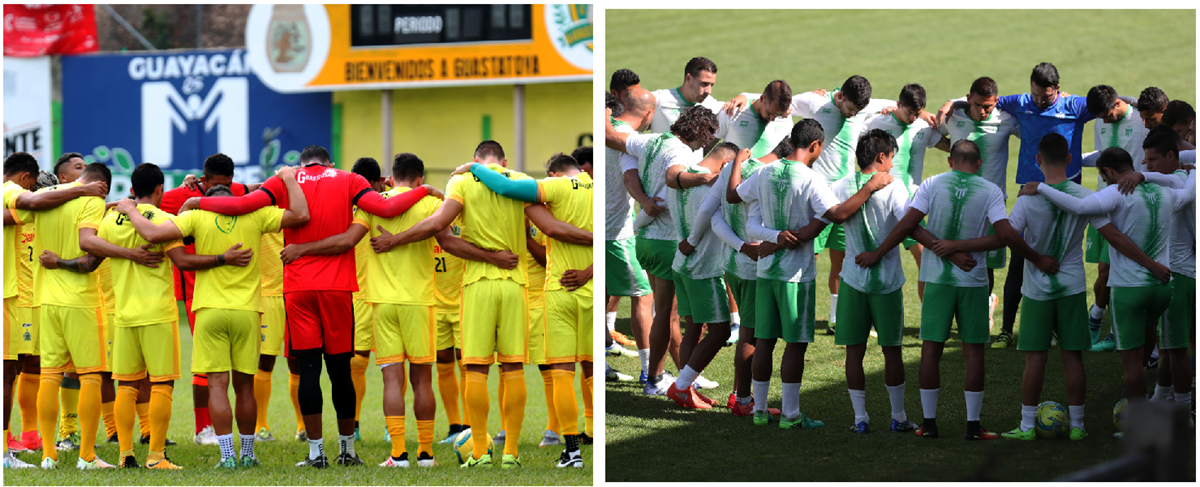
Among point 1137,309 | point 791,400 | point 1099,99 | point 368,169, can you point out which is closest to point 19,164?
point 368,169

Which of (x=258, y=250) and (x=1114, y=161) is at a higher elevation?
(x=1114, y=161)

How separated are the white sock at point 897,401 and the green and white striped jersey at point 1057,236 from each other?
798 mm

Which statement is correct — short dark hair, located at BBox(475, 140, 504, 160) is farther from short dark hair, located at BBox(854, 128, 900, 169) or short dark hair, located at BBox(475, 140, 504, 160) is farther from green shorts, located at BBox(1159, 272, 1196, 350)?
green shorts, located at BBox(1159, 272, 1196, 350)

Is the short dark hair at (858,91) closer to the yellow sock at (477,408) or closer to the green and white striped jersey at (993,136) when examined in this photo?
the green and white striped jersey at (993,136)

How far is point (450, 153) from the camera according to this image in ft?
65.3

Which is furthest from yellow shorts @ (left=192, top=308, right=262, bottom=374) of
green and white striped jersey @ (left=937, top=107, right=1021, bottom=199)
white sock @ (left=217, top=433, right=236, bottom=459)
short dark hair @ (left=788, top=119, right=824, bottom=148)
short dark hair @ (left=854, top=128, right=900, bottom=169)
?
green and white striped jersey @ (left=937, top=107, right=1021, bottom=199)

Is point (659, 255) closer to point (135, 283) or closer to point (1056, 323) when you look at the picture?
point (1056, 323)

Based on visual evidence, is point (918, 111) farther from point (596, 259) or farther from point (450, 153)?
point (450, 153)

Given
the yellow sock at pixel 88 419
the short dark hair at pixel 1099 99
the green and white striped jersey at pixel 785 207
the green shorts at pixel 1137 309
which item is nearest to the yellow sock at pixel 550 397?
the green and white striped jersey at pixel 785 207

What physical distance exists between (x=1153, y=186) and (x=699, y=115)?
7.60 feet

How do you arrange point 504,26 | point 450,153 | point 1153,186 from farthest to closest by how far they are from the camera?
point 450,153
point 504,26
point 1153,186

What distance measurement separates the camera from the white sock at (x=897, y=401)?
552 cm

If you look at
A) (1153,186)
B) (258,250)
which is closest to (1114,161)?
(1153,186)

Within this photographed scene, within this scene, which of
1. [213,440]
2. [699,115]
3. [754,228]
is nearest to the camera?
[754,228]
